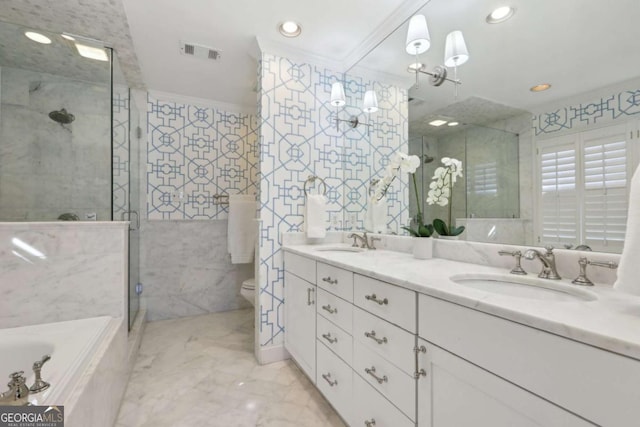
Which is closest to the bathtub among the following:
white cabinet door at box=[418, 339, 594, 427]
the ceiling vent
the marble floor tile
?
the marble floor tile

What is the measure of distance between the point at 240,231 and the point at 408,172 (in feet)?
6.15

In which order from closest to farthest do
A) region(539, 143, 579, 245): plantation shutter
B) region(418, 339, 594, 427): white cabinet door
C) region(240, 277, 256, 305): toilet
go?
region(418, 339, 594, 427): white cabinet door → region(539, 143, 579, 245): plantation shutter → region(240, 277, 256, 305): toilet

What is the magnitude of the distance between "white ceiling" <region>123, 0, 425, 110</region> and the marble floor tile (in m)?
2.32

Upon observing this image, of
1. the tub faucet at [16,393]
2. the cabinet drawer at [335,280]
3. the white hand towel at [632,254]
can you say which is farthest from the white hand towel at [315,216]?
the white hand towel at [632,254]

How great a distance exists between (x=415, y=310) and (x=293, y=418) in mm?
1035

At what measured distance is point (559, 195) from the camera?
3.55 feet

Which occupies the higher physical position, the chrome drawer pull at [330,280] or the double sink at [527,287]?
the double sink at [527,287]

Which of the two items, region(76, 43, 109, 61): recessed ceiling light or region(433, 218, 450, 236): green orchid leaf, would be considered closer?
region(433, 218, 450, 236): green orchid leaf

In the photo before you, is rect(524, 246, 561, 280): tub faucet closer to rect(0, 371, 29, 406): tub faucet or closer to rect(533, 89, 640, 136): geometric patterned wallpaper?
rect(533, 89, 640, 136): geometric patterned wallpaper

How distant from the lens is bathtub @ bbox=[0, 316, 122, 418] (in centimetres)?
96

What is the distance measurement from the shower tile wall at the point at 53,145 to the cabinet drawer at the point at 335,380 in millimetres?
1797

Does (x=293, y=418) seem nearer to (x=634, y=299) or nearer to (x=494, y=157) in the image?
(x=634, y=299)

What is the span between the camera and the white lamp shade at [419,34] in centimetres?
158

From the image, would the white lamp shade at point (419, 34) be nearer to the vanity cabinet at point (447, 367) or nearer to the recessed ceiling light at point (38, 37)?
the vanity cabinet at point (447, 367)
